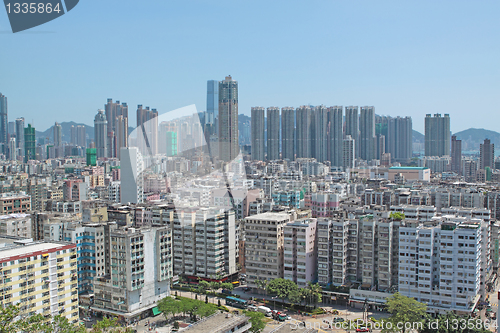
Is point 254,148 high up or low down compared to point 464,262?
up

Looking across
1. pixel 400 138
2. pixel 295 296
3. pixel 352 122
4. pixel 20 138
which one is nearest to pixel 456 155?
pixel 352 122

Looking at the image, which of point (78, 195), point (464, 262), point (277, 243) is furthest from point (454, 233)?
point (78, 195)

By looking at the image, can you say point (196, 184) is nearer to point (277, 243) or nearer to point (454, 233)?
point (277, 243)

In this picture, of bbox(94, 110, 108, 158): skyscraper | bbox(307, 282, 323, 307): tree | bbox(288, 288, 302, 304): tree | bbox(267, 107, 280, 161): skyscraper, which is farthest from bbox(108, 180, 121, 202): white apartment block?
bbox(94, 110, 108, 158): skyscraper

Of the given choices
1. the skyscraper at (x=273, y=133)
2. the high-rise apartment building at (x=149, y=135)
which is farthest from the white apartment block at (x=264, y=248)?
the skyscraper at (x=273, y=133)

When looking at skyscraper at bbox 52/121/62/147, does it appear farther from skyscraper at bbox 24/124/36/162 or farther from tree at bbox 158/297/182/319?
tree at bbox 158/297/182/319

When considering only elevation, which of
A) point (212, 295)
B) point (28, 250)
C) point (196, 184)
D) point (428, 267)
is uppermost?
point (196, 184)

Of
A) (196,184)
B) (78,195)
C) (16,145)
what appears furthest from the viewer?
(16,145)

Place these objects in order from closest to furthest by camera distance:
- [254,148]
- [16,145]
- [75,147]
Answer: [16,145] < [254,148] < [75,147]

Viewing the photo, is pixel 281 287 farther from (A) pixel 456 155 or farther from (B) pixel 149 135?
(A) pixel 456 155
